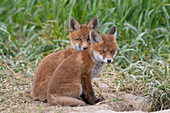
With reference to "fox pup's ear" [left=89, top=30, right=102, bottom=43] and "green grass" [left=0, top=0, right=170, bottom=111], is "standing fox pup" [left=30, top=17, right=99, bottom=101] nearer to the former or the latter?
"fox pup's ear" [left=89, top=30, right=102, bottom=43]

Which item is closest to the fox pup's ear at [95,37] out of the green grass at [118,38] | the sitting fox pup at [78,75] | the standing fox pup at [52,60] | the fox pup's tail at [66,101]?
the sitting fox pup at [78,75]

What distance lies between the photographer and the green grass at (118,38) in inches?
250

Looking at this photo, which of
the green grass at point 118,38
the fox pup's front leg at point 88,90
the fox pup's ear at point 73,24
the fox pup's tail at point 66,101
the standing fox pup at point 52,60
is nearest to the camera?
the fox pup's tail at point 66,101

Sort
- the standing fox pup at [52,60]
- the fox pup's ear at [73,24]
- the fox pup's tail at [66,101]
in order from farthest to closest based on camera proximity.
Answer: the fox pup's ear at [73,24] → the standing fox pup at [52,60] → the fox pup's tail at [66,101]

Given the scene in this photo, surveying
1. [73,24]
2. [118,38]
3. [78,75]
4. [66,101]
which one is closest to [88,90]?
[78,75]

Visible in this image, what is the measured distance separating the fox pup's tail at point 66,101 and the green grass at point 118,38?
141 cm

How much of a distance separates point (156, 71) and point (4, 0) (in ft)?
21.7

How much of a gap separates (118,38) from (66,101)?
3143 millimetres

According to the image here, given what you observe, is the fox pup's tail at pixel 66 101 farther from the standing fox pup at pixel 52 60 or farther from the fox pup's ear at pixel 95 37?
the fox pup's ear at pixel 95 37

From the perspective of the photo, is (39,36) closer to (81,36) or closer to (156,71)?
(81,36)

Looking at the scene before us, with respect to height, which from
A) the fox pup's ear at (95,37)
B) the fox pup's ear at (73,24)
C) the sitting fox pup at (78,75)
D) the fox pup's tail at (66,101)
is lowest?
the fox pup's tail at (66,101)

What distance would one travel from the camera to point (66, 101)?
479cm

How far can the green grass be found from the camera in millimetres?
6355

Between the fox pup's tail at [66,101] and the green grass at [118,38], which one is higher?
the green grass at [118,38]
